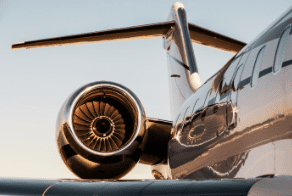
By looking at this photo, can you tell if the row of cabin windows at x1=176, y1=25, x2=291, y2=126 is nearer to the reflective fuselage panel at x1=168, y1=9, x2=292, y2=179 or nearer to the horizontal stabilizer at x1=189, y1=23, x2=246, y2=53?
the reflective fuselage panel at x1=168, y1=9, x2=292, y2=179

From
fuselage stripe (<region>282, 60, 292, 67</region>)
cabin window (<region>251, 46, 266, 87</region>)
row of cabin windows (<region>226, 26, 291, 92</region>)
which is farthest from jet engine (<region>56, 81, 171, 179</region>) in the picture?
fuselage stripe (<region>282, 60, 292, 67</region>)

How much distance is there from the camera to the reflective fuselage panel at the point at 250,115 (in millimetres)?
2842

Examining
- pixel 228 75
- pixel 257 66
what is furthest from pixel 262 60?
pixel 228 75

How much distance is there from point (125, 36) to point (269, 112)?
6.56 m

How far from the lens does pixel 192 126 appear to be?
17.3 feet

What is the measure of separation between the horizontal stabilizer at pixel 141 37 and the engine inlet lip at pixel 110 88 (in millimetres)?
2020

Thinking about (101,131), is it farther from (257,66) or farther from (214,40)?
(257,66)

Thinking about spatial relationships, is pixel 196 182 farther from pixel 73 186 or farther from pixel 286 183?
pixel 73 186

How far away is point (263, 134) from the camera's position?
3055mm

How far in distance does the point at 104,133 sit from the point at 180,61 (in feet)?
9.60

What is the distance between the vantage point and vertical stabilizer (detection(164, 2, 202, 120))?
8594 mm

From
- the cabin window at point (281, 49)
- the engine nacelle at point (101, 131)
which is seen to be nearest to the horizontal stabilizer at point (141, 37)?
the engine nacelle at point (101, 131)

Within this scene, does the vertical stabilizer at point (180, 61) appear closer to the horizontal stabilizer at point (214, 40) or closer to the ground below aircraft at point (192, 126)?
the ground below aircraft at point (192, 126)

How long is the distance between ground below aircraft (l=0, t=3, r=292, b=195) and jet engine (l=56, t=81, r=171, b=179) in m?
0.02
